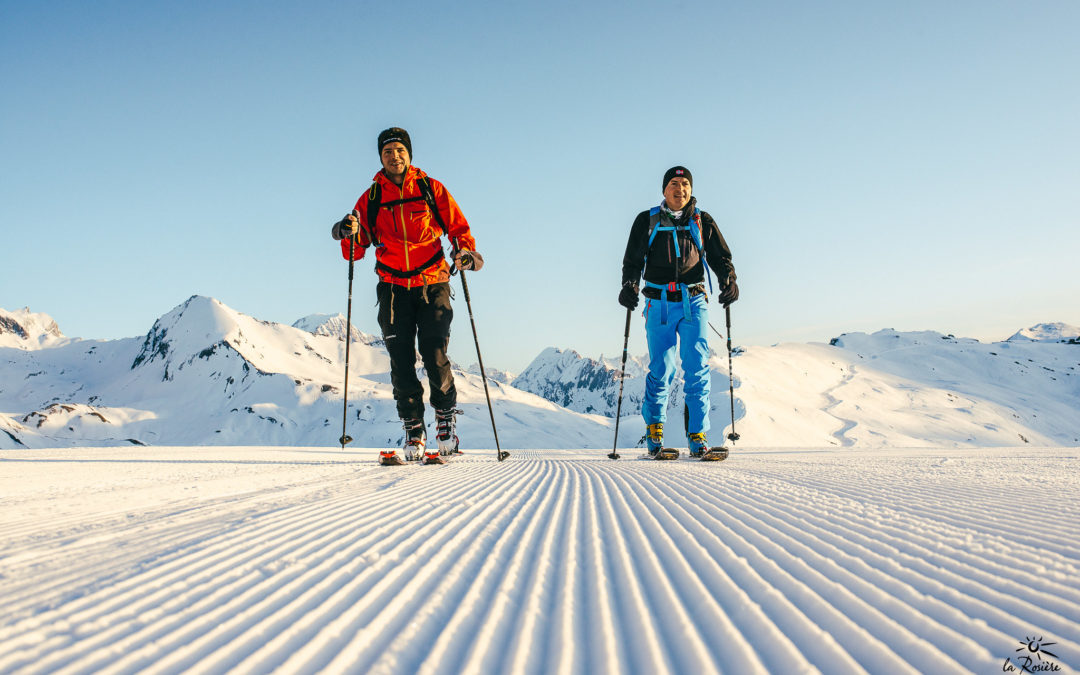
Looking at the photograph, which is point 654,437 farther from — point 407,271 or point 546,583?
point 546,583

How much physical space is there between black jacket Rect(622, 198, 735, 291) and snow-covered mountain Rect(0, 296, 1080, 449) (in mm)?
11891

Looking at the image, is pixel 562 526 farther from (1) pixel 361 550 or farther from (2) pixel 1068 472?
(2) pixel 1068 472

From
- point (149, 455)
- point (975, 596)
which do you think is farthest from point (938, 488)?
point (149, 455)

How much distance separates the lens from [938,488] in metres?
2.56

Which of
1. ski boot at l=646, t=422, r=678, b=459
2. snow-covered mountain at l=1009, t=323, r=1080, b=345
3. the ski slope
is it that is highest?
snow-covered mountain at l=1009, t=323, r=1080, b=345

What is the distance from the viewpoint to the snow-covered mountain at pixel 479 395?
21203 millimetres

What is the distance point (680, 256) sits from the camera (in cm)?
529

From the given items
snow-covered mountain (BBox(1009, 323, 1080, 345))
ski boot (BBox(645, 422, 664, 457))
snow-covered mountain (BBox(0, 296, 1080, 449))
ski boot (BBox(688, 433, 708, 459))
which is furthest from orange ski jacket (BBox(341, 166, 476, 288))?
snow-covered mountain (BBox(1009, 323, 1080, 345))

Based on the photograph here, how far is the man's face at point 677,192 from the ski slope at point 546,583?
11.9 ft

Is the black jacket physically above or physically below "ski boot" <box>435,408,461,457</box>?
above

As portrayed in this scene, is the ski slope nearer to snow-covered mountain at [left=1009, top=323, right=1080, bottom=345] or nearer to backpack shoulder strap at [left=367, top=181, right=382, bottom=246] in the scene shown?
backpack shoulder strap at [left=367, top=181, right=382, bottom=246]

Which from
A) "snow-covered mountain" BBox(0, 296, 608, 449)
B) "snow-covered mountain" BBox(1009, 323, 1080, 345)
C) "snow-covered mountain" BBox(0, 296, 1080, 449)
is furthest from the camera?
"snow-covered mountain" BBox(1009, 323, 1080, 345)

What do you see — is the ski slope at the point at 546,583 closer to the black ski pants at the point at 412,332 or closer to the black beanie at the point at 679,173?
the black ski pants at the point at 412,332

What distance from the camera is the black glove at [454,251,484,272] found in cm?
490
